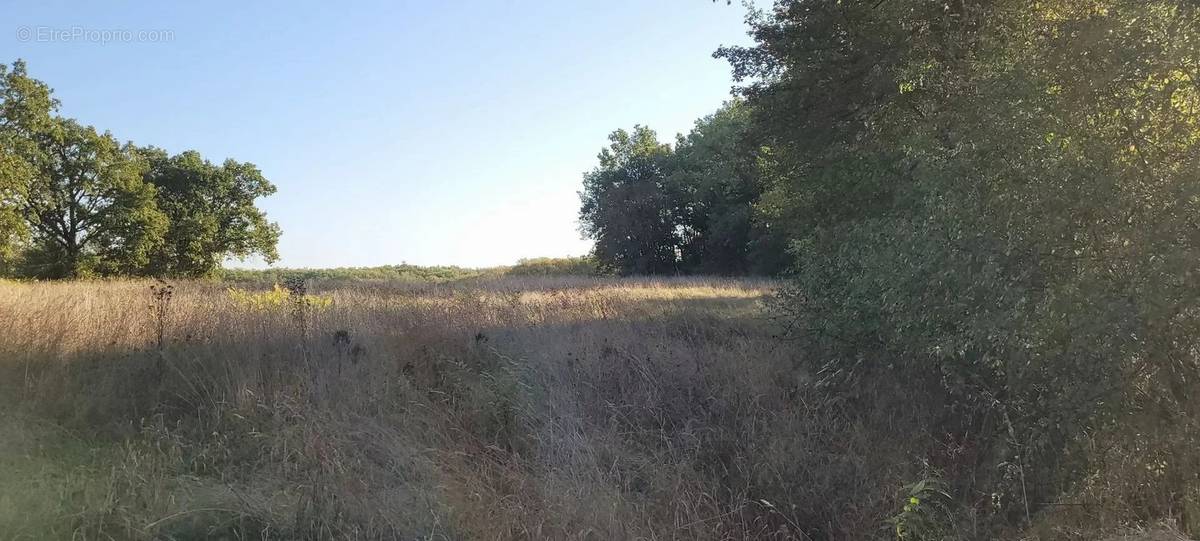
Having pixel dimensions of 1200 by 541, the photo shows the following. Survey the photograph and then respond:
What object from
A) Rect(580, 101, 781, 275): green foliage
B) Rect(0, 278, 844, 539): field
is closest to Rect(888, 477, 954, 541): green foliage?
Rect(0, 278, 844, 539): field

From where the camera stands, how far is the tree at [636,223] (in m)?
42.3

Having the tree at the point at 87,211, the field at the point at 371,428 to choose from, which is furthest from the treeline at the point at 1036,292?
the tree at the point at 87,211

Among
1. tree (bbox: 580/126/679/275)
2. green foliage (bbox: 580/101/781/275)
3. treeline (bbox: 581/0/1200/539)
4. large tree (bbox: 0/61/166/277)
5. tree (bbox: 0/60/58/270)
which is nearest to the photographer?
treeline (bbox: 581/0/1200/539)

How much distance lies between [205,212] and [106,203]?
16.7ft

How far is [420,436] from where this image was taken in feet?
15.3

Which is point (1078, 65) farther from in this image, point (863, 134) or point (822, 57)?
point (822, 57)

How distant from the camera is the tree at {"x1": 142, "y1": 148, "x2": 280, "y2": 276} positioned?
34.1 metres

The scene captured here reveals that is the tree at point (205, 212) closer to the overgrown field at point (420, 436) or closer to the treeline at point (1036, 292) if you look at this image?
the overgrown field at point (420, 436)

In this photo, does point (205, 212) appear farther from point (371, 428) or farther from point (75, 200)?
point (371, 428)

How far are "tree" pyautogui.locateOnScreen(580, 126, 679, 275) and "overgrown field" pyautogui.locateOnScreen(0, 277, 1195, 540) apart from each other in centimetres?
3509

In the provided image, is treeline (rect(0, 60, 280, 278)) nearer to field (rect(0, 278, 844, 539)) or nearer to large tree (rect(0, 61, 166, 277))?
large tree (rect(0, 61, 166, 277))

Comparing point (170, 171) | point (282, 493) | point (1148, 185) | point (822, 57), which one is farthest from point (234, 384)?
point (170, 171)

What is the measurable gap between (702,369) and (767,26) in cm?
645

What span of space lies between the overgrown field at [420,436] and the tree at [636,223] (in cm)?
3509
